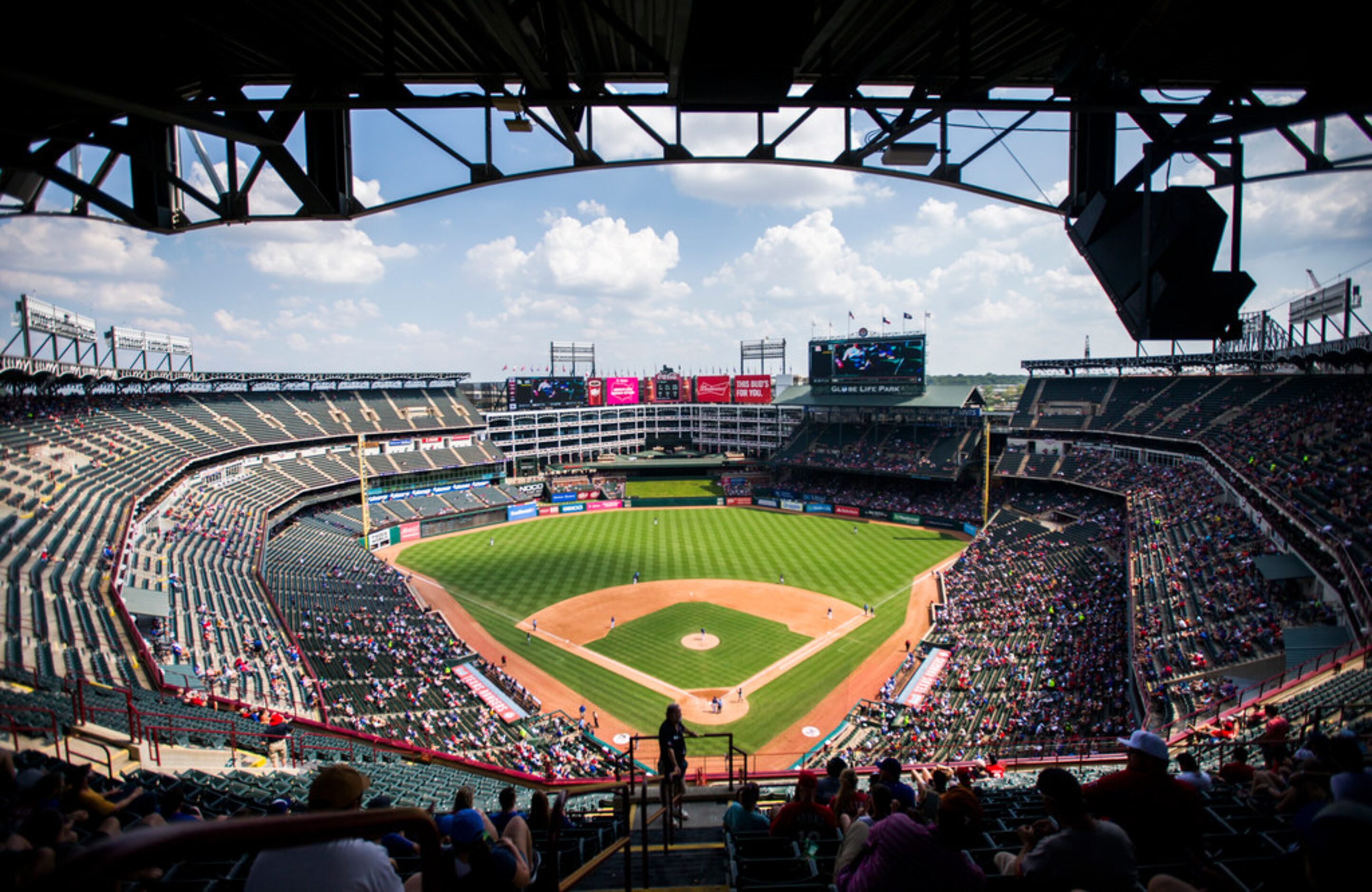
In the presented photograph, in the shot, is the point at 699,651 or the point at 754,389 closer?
the point at 699,651

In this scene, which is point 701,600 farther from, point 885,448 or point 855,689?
point 885,448

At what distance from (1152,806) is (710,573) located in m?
35.0

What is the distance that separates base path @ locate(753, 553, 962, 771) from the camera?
19938mm

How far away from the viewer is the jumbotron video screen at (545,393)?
70.1 metres

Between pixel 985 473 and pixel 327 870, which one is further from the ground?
pixel 327 870

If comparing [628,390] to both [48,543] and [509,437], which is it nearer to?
[509,437]

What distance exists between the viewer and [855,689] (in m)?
24.1

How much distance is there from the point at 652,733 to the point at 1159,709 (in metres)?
13.9

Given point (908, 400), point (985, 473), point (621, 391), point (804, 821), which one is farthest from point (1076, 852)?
point (621, 391)

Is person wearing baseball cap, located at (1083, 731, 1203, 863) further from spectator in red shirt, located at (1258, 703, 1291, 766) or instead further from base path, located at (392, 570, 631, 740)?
base path, located at (392, 570, 631, 740)

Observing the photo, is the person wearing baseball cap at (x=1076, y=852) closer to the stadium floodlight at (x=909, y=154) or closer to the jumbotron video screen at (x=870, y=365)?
the stadium floodlight at (x=909, y=154)

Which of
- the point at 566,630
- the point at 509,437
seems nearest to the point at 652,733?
the point at 566,630

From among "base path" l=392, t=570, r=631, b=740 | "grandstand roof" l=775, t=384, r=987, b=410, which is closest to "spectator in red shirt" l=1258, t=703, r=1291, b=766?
"base path" l=392, t=570, r=631, b=740

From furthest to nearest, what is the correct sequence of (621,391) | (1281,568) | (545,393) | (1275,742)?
(621,391)
(545,393)
(1281,568)
(1275,742)
